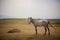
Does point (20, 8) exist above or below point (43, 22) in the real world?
above

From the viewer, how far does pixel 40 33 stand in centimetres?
248

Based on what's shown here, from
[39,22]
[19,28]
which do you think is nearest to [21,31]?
[19,28]

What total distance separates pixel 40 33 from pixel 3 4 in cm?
84

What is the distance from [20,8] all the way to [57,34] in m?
0.81

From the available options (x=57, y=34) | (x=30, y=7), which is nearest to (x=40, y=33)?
(x=57, y=34)

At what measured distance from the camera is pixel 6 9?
2516 millimetres

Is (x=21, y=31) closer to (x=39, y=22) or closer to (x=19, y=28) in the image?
(x=19, y=28)

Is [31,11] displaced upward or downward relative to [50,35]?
upward

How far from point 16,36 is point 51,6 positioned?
32.6 inches

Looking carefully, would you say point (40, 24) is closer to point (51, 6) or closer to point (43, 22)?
point (43, 22)

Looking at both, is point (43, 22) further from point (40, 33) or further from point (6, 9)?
point (6, 9)

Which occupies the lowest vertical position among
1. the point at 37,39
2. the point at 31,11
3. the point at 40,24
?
the point at 37,39

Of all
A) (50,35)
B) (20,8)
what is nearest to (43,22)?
(50,35)

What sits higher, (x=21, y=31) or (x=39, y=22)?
(x=39, y=22)
